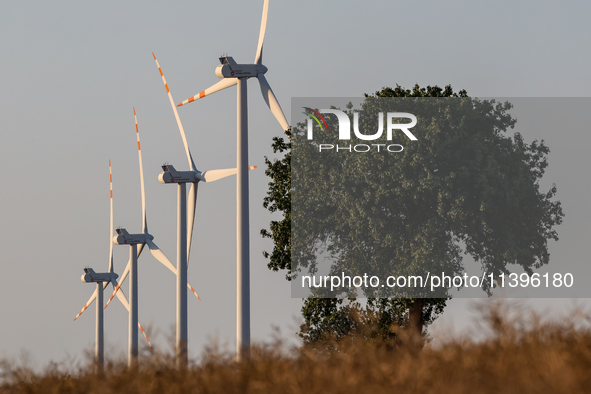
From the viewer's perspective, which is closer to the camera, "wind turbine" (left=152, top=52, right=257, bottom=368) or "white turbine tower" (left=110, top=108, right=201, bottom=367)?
"wind turbine" (left=152, top=52, right=257, bottom=368)

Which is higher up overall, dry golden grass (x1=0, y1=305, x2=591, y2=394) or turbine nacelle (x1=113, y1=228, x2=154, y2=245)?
turbine nacelle (x1=113, y1=228, x2=154, y2=245)

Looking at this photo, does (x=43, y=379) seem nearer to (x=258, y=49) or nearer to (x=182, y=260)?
(x=258, y=49)

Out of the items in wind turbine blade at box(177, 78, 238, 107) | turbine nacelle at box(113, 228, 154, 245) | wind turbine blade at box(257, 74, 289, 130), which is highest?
wind turbine blade at box(177, 78, 238, 107)

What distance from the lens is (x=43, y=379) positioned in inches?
548

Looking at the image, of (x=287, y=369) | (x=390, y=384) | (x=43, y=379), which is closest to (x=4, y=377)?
(x=43, y=379)

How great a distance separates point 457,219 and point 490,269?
3.81 metres

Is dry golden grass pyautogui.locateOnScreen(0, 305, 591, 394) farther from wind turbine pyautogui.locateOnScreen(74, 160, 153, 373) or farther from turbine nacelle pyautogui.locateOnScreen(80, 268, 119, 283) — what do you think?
turbine nacelle pyautogui.locateOnScreen(80, 268, 119, 283)

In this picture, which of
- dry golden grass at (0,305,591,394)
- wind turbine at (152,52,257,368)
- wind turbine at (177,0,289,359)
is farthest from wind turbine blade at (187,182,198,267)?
dry golden grass at (0,305,591,394)

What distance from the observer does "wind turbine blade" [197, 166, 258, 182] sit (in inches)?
1659

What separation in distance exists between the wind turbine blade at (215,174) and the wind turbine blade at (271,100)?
187 inches

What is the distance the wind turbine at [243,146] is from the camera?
31.8 metres

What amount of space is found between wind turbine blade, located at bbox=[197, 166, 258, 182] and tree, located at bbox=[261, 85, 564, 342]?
394 cm

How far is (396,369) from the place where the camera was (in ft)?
31.9

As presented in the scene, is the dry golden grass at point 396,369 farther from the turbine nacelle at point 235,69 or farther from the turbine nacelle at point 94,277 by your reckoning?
the turbine nacelle at point 94,277
